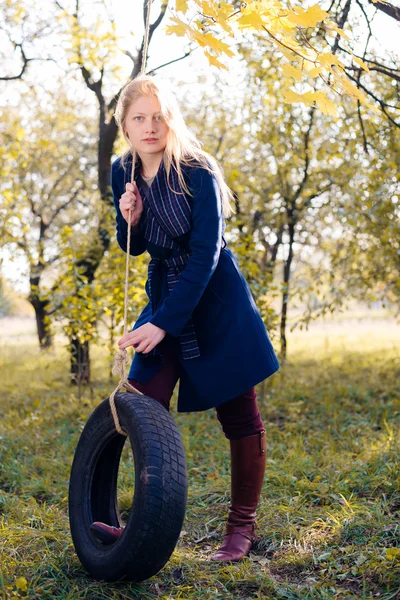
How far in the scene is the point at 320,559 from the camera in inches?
98.7

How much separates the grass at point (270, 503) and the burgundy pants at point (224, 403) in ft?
1.65

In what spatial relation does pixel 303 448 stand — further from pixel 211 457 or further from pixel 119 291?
pixel 119 291

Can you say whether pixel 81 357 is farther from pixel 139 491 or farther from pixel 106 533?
pixel 139 491

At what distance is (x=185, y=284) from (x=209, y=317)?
221mm

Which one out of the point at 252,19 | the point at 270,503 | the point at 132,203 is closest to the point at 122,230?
the point at 132,203

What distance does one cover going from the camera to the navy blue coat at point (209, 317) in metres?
2.37

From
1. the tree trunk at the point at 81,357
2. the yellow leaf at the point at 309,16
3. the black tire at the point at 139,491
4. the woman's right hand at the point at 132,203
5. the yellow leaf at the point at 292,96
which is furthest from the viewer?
the tree trunk at the point at 81,357

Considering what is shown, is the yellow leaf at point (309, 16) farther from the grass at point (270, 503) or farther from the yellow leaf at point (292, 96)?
the grass at point (270, 503)

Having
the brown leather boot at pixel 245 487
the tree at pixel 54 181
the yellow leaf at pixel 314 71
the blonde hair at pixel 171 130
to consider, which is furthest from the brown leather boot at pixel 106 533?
the tree at pixel 54 181

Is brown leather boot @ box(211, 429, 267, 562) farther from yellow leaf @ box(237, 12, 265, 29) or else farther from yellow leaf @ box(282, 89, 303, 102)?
yellow leaf @ box(237, 12, 265, 29)

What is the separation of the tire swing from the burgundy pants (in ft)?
0.36

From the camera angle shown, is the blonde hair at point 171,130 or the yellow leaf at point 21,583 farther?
the blonde hair at point 171,130

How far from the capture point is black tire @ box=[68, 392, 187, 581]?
213 centimetres

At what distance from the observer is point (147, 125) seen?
245 centimetres
